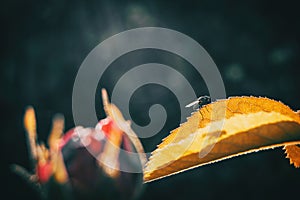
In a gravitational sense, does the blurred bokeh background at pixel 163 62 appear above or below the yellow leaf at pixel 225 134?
above

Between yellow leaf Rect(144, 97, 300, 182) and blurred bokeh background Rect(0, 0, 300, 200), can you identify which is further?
blurred bokeh background Rect(0, 0, 300, 200)

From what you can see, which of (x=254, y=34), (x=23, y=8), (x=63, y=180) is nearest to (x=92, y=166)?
(x=63, y=180)

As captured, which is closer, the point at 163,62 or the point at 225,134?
the point at 225,134

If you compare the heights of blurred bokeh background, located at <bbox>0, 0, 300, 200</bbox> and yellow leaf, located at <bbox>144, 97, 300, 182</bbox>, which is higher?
blurred bokeh background, located at <bbox>0, 0, 300, 200</bbox>

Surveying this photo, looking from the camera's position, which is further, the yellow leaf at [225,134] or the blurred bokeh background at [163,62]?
the blurred bokeh background at [163,62]
